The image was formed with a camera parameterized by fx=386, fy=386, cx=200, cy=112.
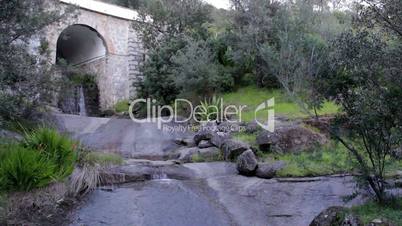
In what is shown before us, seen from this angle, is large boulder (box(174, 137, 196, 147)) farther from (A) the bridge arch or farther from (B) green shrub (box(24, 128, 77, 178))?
(A) the bridge arch

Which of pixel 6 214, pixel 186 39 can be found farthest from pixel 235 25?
pixel 6 214

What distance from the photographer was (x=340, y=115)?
18.4 feet

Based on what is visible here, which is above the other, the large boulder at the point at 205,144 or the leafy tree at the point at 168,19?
the leafy tree at the point at 168,19

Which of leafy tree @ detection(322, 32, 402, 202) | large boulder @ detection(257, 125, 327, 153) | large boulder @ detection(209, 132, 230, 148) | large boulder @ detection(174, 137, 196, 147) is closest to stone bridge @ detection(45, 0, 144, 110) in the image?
large boulder @ detection(174, 137, 196, 147)

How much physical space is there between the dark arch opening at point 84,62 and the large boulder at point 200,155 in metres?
9.86

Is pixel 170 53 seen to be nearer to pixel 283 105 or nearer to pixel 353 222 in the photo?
pixel 283 105

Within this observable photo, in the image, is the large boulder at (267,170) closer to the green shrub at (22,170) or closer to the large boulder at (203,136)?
the large boulder at (203,136)

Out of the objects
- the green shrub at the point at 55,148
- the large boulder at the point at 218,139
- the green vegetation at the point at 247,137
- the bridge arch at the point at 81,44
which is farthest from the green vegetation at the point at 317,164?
the bridge arch at the point at 81,44

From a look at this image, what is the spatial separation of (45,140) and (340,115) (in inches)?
194

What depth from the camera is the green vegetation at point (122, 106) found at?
18.7 metres

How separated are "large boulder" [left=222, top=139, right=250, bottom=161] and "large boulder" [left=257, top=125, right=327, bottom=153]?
21.8 inches

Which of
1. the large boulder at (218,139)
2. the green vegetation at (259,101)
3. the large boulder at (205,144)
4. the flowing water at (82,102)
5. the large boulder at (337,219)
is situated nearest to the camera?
the large boulder at (337,219)

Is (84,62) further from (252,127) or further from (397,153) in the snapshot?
(397,153)

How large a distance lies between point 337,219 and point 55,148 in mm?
4720
